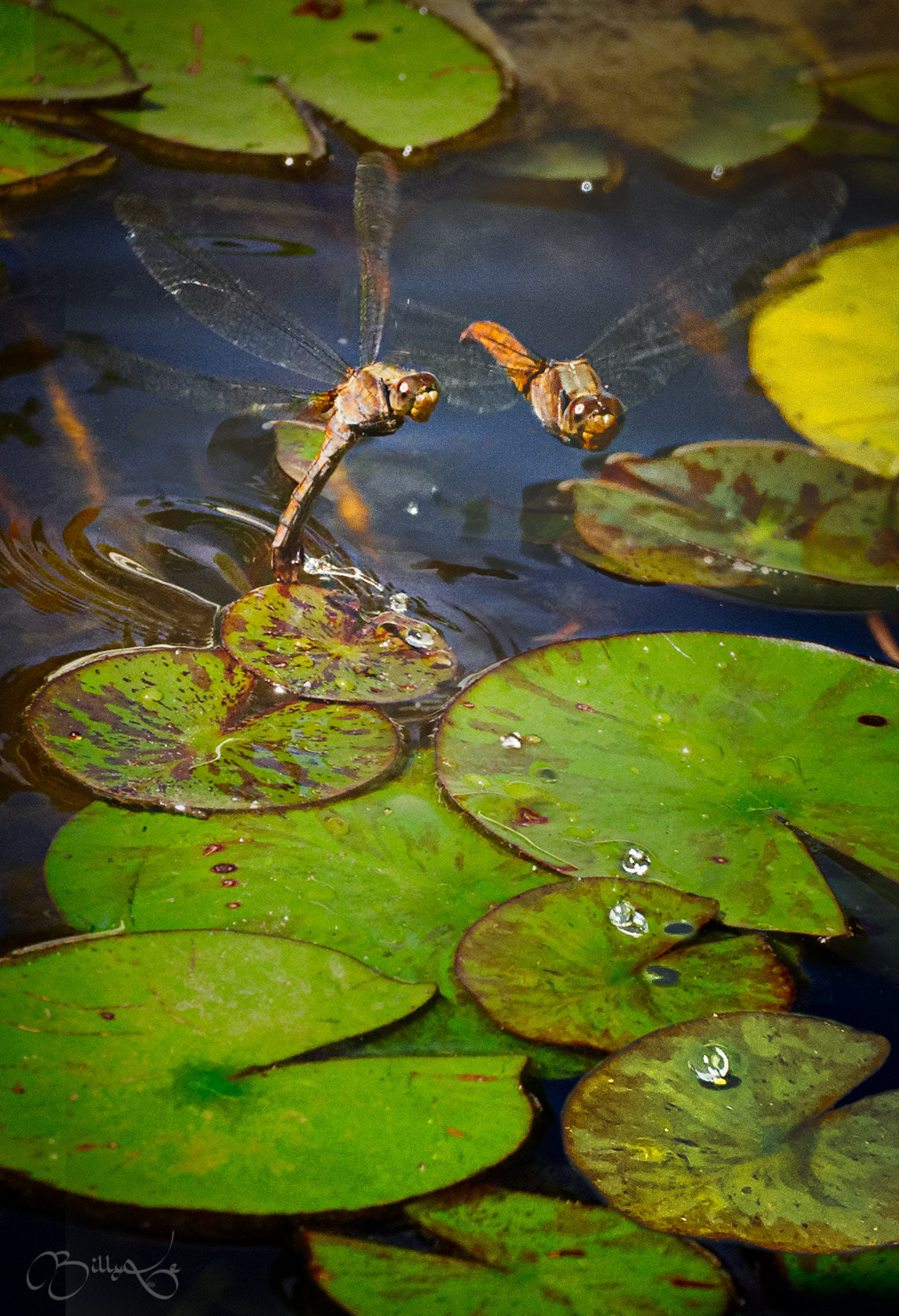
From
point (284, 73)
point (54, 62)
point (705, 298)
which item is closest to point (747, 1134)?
point (705, 298)

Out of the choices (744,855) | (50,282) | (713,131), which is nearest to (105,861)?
(744,855)

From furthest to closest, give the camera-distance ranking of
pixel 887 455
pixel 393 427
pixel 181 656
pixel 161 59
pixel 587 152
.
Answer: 1. pixel 587 152
2. pixel 161 59
3. pixel 887 455
4. pixel 393 427
5. pixel 181 656

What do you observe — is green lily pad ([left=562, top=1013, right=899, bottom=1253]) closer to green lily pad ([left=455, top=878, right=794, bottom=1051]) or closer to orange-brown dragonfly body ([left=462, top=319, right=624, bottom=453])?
green lily pad ([left=455, top=878, right=794, bottom=1051])

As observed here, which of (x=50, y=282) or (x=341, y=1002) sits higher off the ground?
(x=50, y=282)

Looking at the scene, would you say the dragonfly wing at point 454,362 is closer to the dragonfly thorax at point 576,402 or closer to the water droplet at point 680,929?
the dragonfly thorax at point 576,402

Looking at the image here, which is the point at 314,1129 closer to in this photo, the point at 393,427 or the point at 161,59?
the point at 393,427

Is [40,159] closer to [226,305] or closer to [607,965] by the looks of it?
[226,305]
